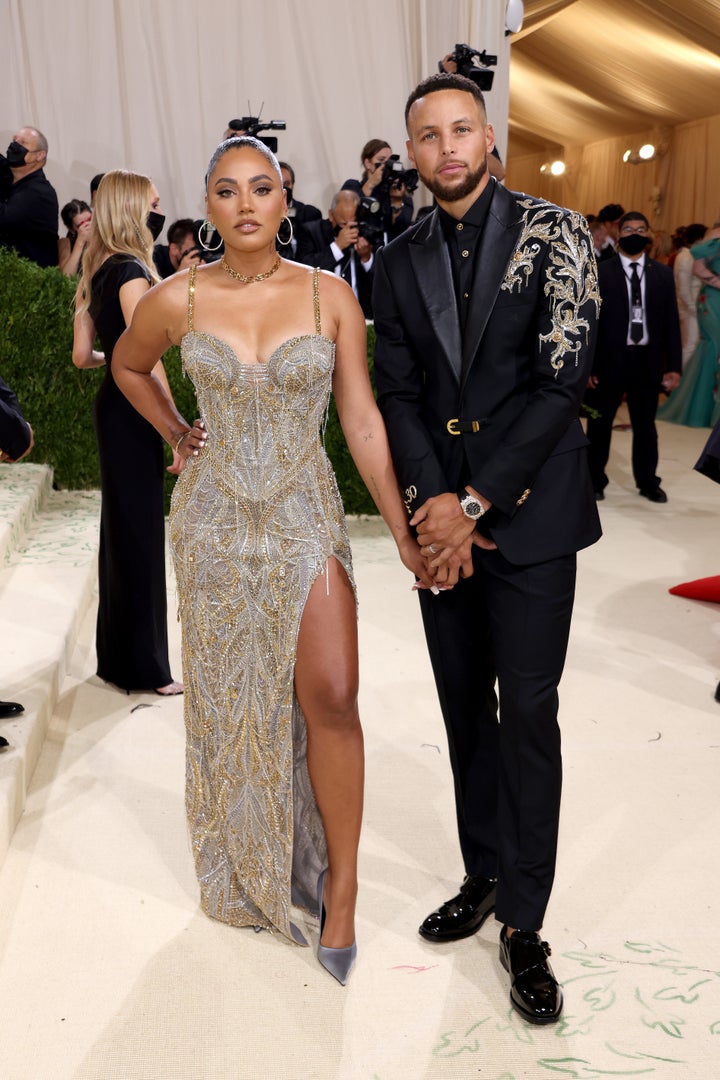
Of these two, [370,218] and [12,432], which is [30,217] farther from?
[12,432]

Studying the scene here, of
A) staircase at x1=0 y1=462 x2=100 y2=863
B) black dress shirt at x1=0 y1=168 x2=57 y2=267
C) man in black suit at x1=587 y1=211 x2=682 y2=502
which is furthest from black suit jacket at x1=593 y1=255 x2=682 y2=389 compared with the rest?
black dress shirt at x1=0 y1=168 x2=57 y2=267

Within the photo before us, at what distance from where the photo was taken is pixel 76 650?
15.9 feet

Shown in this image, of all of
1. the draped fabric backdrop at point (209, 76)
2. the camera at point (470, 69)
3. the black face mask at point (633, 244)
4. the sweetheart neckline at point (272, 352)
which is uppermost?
the draped fabric backdrop at point (209, 76)

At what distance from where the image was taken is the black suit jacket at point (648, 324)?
7750 mm

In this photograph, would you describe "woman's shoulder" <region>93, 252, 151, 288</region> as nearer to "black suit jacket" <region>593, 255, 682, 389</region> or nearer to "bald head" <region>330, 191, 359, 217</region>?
"bald head" <region>330, 191, 359, 217</region>

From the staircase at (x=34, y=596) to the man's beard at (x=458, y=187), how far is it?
2035 mm

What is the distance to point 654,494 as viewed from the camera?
7.95 metres

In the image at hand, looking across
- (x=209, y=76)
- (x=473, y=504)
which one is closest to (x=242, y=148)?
(x=473, y=504)

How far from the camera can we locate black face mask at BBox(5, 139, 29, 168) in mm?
7211

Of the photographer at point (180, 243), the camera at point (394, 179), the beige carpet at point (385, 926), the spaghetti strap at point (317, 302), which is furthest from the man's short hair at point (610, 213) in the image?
the spaghetti strap at point (317, 302)

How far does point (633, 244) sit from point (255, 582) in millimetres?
5986

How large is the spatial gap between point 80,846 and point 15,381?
14.1ft

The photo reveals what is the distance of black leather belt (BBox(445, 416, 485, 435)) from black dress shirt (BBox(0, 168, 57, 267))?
213 inches

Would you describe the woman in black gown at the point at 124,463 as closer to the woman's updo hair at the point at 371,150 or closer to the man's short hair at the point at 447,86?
the man's short hair at the point at 447,86
